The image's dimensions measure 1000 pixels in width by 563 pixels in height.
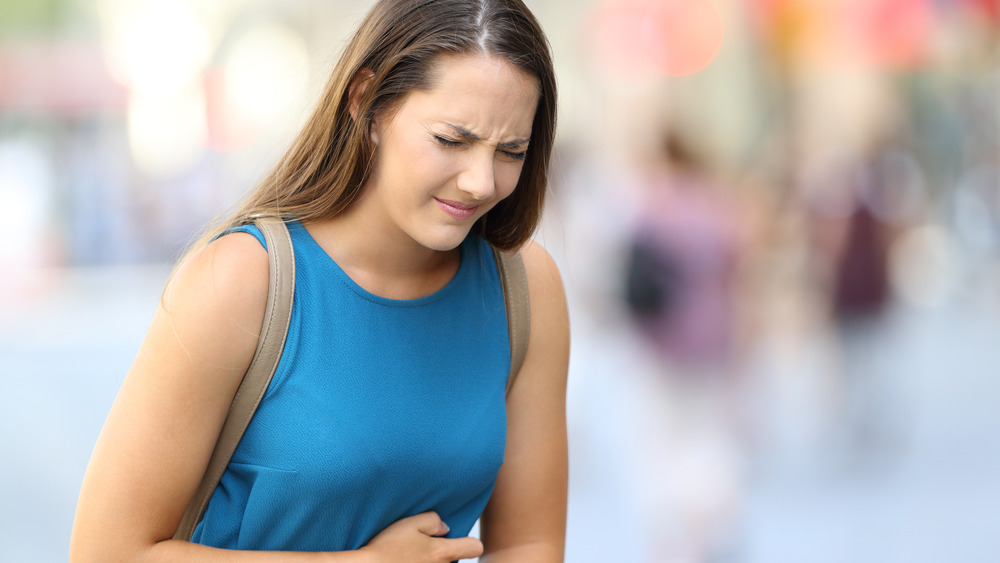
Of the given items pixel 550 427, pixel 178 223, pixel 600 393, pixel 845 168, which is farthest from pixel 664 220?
pixel 178 223

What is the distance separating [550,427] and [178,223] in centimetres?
1403

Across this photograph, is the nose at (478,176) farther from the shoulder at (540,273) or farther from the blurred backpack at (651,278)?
the blurred backpack at (651,278)

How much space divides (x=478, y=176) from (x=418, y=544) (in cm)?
60

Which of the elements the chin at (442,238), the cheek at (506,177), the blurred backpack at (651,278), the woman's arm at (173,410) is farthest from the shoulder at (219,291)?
the blurred backpack at (651,278)

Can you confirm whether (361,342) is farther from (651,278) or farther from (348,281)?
(651,278)

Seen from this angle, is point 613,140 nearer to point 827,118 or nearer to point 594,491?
point 827,118

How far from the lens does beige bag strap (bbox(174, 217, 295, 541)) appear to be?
1501 millimetres

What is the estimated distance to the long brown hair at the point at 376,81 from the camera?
152 centimetres

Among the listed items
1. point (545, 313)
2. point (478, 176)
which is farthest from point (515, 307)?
point (478, 176)

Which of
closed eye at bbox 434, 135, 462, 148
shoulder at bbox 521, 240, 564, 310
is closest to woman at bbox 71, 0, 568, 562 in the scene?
closed eye at bbox 434, 135, 462, 148

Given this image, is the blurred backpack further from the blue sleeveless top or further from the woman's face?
the woman's face

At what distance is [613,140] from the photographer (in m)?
14.1

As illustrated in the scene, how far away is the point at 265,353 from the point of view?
1497mm

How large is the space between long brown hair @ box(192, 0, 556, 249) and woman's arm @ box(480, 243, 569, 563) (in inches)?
12.6
